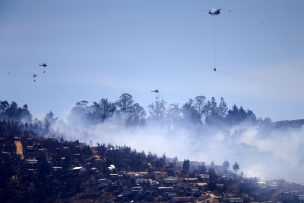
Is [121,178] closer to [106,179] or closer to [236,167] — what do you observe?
[106,179]

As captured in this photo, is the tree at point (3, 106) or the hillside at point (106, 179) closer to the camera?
the hillside at point (106, 179)

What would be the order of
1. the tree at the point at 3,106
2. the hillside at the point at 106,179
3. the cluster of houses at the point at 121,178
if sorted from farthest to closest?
the tree at the point at 3,106, the cluster of houses at the point at 121,178, the hillside at the point at 106,179

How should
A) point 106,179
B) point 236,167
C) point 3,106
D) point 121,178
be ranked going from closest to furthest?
point 106,179 < point 121,178 < point 236,167 < point 3,106

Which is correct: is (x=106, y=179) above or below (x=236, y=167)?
below

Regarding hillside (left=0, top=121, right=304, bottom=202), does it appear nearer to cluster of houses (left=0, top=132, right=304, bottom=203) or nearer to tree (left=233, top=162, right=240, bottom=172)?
cluster of houses (left=0, top=132, right=304, bottom=203)

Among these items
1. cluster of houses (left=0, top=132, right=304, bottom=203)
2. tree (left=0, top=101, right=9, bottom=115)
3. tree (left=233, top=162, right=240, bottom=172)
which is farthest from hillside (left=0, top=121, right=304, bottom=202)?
tree (left=0, top=101, right=9, bottom=115)

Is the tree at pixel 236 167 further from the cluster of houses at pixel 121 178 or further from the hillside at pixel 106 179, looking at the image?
the cluster of houses at pixel 121 178

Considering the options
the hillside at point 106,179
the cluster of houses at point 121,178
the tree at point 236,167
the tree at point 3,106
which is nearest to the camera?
the hillside at point 106,179

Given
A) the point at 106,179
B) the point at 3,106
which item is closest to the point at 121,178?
the point at 106,179

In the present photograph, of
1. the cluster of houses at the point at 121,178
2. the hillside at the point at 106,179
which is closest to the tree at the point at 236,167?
the hillside at the point at 106,179
